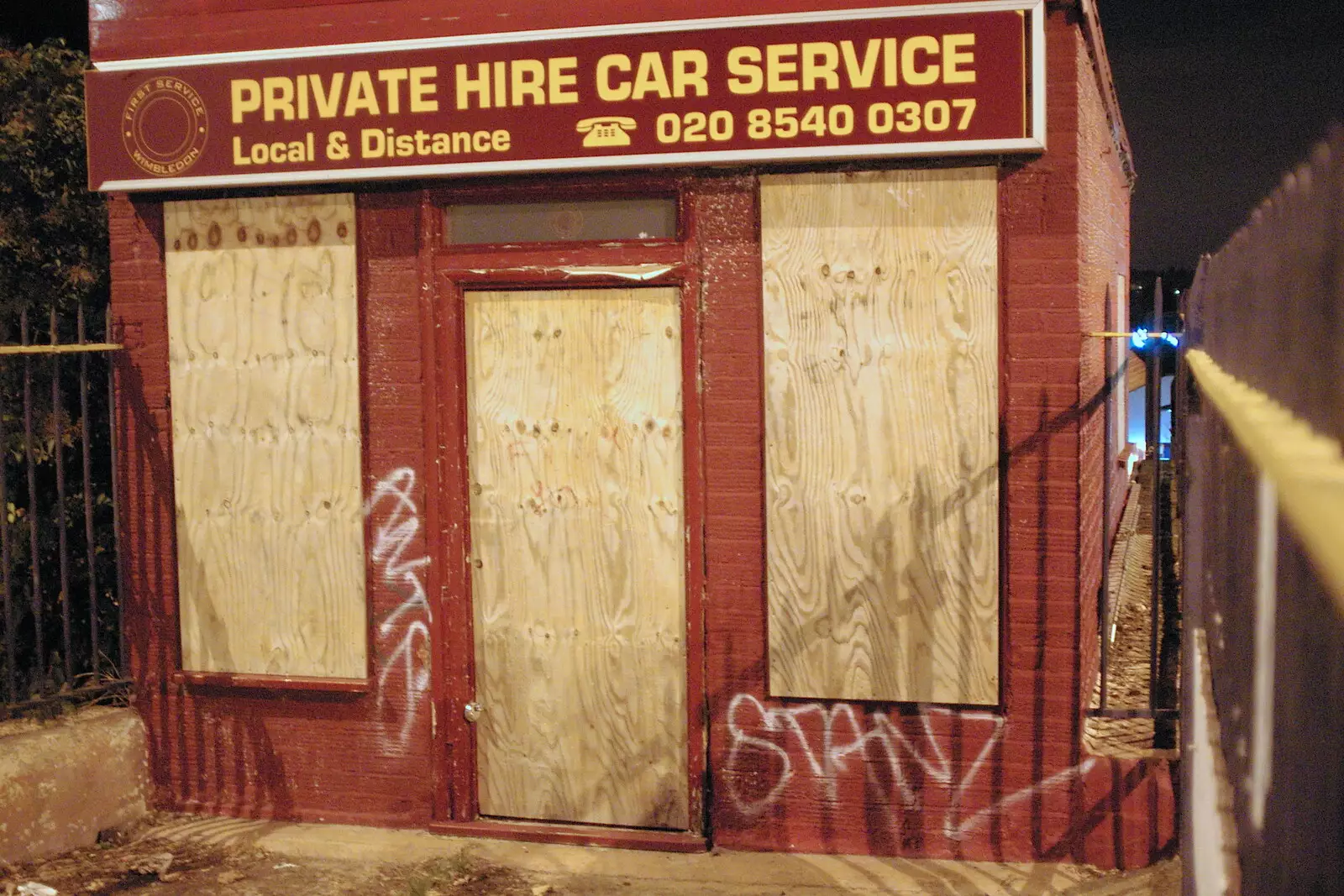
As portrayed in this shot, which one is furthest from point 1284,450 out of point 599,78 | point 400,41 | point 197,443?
point 197,443

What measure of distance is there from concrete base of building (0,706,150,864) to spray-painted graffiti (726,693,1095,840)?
293 cm

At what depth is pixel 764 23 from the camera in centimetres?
565

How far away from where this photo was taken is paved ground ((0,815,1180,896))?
18.2 ft

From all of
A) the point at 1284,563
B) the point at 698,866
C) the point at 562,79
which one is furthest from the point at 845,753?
the point at 1284,563

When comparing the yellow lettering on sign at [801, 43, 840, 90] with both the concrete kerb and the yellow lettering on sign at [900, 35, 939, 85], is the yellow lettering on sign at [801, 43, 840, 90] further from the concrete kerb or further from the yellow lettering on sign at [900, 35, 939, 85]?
the concrete kerb

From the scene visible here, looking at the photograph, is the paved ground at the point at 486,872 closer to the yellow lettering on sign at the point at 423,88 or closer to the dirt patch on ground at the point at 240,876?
the dirt patch on ground at the point at 240,876

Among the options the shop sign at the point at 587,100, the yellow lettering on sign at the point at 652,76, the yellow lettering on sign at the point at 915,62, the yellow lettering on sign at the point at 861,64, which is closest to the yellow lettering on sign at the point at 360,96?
the shop sign at the point at 587,100

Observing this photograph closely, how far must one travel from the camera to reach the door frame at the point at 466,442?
590 cm

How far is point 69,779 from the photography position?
614 cm

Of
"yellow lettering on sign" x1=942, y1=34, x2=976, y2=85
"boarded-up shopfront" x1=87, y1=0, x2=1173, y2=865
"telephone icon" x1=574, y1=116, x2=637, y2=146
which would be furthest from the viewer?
"telephone icon" x1=574, y1=116, x2=637, y2=146

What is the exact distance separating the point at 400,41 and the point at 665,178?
4.48 ft

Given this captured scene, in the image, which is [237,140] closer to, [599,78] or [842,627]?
[599,78]

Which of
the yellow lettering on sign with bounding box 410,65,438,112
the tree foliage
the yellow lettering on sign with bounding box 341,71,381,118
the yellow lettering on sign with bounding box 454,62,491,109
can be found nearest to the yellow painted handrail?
the yellow lettering on sign with bounding box 454,62,491,109

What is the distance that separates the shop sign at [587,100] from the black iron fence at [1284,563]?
3.60m
